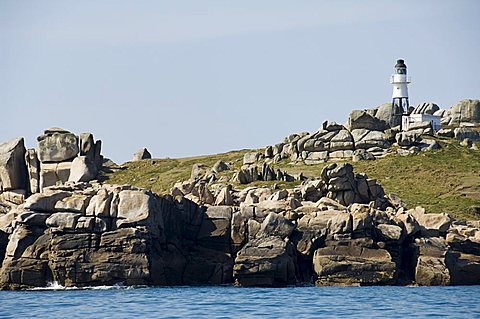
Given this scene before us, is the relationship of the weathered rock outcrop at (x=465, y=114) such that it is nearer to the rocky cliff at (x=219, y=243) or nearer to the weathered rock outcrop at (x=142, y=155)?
the weathered rock outcrop at (x=142, y=155)

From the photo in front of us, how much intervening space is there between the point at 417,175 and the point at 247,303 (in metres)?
49.6

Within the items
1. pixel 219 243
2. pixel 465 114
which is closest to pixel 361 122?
pixel 465 114

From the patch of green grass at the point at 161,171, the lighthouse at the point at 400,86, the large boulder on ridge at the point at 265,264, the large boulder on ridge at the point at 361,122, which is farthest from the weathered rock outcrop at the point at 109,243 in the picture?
the lighthouse at the point at 400,86

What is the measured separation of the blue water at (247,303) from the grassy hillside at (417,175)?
28.1m

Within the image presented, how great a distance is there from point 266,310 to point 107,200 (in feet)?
51.8

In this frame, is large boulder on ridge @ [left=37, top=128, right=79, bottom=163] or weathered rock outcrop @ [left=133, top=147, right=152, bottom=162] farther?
weathered rock outcrop @ [left=133, top=147, right=152, bottom=162]

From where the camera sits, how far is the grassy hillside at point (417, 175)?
7544 cm

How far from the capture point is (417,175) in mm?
85688

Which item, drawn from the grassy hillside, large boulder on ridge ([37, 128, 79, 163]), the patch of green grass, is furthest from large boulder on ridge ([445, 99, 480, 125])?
large boulder on ridge ([37, 128, 79, 163])

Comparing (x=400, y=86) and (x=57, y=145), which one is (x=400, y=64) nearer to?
(x=400, y=86)

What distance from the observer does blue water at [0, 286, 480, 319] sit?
3519 centimetres

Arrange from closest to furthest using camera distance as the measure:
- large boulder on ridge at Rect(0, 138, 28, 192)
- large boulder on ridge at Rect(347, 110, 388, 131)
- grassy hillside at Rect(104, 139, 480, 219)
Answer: large boulder on ridge at Rect(0, 138, 28, 192) < grassy hillside at Rect(104, 139, 480, 219) < large boulder on ridge at Rect(347, 110, 388, 131)

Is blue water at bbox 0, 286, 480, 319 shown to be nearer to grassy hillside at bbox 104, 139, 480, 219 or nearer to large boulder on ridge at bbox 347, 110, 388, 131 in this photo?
grassy hillside at bbox 104, 139, 480, 219

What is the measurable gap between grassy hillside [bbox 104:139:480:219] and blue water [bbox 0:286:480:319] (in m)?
28.1
